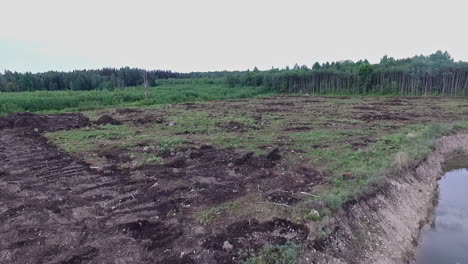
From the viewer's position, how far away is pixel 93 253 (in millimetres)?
4703

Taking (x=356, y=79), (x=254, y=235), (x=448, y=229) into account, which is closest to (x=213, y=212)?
(x=254, y=235)

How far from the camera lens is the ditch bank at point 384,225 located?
5.22 meters

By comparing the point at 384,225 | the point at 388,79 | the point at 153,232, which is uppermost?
the point at 388,79

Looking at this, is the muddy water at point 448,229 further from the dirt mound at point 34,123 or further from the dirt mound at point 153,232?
the dirt mound at point 34,123

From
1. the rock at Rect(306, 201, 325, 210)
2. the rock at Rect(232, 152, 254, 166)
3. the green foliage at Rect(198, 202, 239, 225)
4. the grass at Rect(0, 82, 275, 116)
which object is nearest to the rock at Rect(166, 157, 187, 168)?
the rock at Rect(232, 152, 254, 166)

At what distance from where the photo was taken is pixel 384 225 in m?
6.59

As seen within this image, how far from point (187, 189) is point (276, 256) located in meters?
3.29

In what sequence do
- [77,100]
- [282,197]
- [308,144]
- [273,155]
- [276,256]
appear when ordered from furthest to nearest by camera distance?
[77,100] < [308,144] < [273,155] < [282,197] < [276,256]

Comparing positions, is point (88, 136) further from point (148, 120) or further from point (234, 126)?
point (234, 126)

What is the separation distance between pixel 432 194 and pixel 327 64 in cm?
4978

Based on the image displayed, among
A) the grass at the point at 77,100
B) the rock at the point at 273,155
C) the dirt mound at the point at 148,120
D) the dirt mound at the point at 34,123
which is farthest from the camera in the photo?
the grass at the point at 77,100

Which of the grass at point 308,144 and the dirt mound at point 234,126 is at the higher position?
the dirt mound at point 234,126

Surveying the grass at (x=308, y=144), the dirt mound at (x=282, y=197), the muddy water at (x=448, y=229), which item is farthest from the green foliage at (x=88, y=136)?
the muddy water at (x=448, y=229)

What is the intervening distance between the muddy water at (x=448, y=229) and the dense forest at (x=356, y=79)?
3108cm
